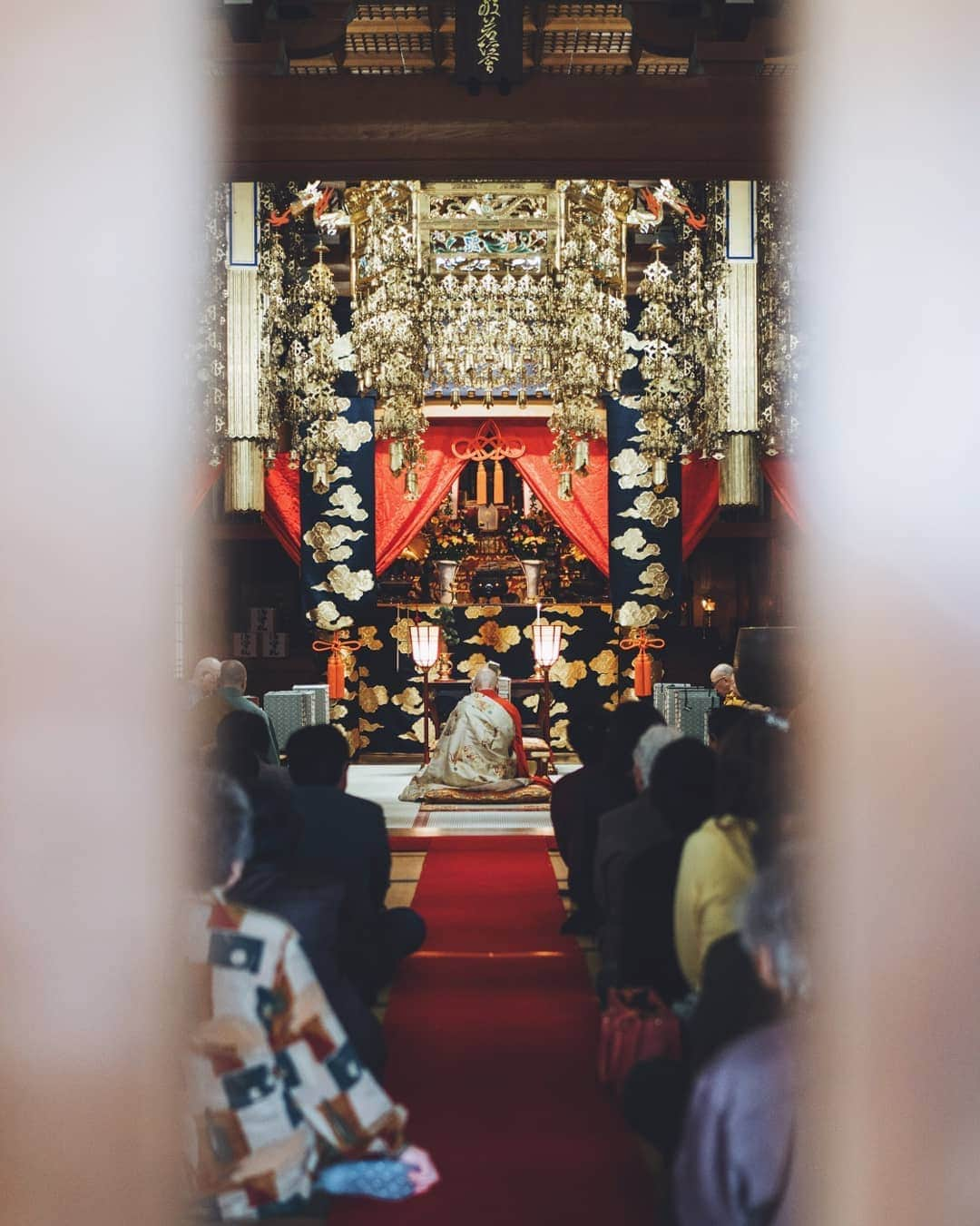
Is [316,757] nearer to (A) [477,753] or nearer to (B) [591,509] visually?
(A) [477,753]

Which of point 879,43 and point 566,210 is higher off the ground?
point 566,210

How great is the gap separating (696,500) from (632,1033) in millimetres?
7372

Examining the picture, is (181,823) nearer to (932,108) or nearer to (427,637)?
(932,108)

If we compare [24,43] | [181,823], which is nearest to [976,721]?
[181,823]

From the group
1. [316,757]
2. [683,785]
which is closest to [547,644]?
[316,757]

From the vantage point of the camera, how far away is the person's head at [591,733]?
88.4 inches

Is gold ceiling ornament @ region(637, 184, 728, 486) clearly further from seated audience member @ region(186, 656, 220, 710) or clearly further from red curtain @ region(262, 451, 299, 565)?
seated audience member @ region(186, 656, 220, 710)

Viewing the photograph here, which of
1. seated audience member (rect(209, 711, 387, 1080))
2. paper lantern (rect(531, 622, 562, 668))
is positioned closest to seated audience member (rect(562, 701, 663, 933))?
seated audience member (rect(209, 711, 387, 1080))

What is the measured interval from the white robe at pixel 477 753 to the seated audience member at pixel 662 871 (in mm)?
4629

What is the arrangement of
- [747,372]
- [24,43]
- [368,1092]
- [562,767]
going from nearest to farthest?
[368,1092]
[24,43]
[747,372]
[562,767]

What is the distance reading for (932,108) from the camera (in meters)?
1.81

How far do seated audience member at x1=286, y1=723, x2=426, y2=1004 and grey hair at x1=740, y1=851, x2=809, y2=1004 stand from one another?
0.65 m

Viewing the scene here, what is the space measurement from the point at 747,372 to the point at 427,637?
2233 mm

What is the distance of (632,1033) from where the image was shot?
1720 millimetres
